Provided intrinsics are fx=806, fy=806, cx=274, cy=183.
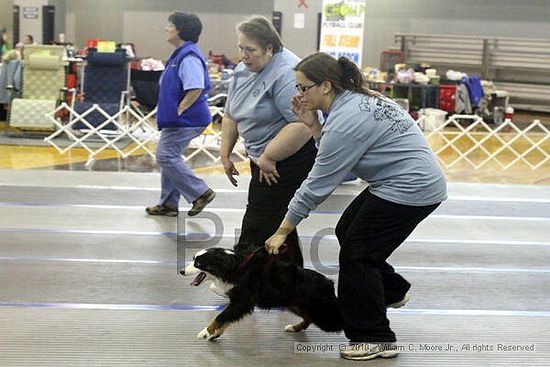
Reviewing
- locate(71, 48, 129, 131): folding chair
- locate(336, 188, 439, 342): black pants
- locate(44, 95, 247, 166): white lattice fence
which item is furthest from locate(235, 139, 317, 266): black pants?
locate(71, 48, 129, 131): folding chair

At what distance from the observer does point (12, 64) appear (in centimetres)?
1134

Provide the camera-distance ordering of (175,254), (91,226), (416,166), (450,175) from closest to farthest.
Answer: (416,166) < (175,254) < (91,226) < (450,175)

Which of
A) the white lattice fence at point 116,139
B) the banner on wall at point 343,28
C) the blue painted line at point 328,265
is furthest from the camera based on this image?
the banner on wall at point 343,28

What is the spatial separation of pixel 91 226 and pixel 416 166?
302 centimetres

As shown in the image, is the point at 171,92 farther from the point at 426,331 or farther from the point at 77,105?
the point at 77,105

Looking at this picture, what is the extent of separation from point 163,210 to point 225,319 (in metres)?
2.68

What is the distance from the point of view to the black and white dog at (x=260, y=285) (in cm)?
321

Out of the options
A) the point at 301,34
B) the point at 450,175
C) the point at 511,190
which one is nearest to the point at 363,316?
the point at 511,190

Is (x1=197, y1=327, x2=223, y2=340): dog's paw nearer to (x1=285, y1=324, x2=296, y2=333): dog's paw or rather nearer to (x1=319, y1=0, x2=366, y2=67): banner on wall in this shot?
(x1=285, y1=324, x2=296, y2=333): dog's paw

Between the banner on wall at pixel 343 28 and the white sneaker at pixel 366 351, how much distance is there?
28.4 ft

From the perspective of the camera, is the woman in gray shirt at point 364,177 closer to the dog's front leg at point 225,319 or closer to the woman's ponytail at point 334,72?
the woman's ponytail at point 334,72

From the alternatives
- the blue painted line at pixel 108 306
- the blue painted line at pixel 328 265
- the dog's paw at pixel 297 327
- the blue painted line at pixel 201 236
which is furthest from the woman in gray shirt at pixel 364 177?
the blue painted line at pixel 201 236

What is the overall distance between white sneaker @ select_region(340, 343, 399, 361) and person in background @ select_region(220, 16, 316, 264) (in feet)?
2.01

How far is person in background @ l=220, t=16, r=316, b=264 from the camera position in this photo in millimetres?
3537
